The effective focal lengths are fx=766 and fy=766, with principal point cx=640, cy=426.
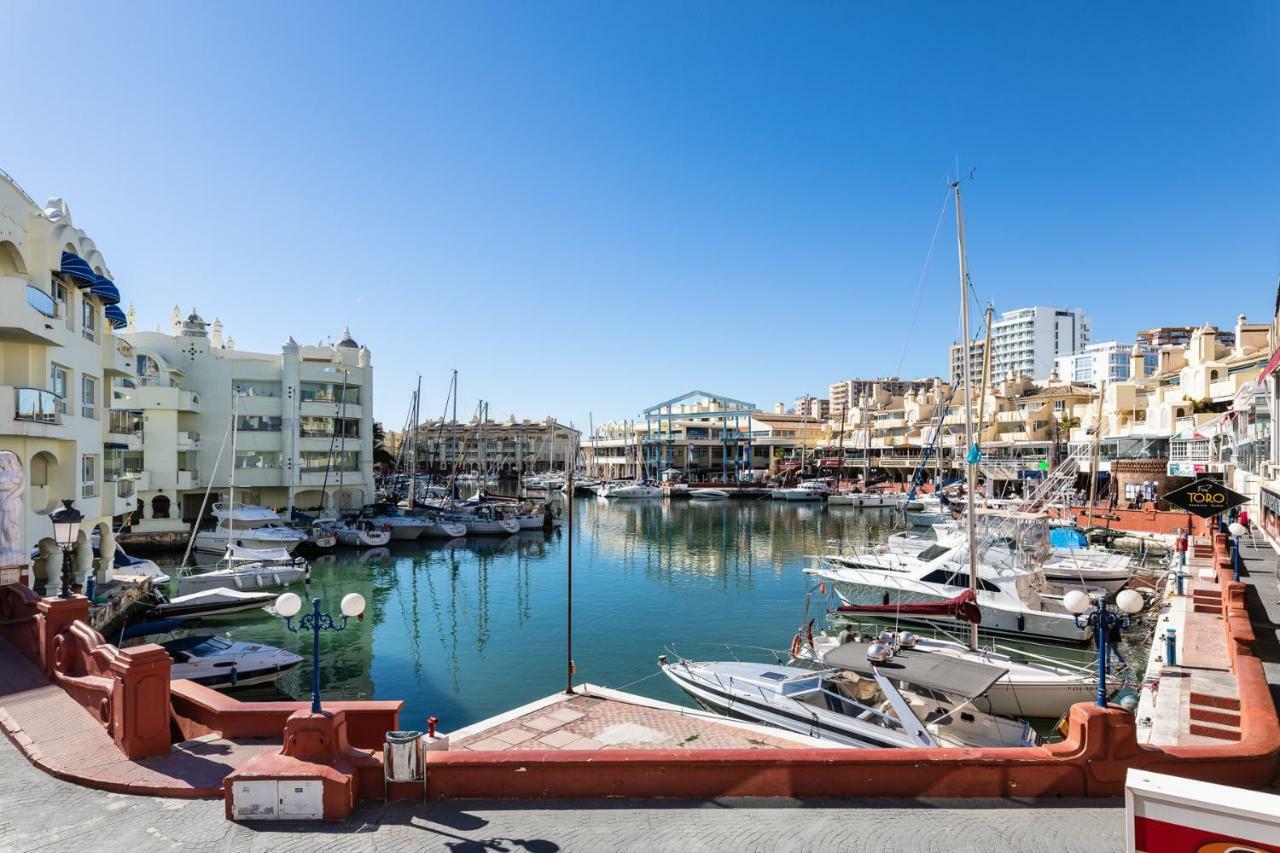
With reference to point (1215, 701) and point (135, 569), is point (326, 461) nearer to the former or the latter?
point (135, 569)

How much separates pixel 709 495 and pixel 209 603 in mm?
76424

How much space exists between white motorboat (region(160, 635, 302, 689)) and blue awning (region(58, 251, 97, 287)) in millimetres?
12183

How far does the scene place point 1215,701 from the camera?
13461 mm

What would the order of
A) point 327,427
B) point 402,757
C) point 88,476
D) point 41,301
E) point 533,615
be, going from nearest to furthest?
point 402,757, point 41,301, point 88,476, point 533,615, point 327,427

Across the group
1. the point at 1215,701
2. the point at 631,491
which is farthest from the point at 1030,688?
the point at 631,491

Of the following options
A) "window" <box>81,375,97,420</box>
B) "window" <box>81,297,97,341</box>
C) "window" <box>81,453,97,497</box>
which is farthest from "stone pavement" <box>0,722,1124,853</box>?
"window" <box>81,297,97,341</box>

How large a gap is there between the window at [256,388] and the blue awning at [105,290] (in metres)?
30.7

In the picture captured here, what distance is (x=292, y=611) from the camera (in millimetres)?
10695

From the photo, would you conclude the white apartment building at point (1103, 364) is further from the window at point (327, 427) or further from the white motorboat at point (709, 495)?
the window at point (327, 427)

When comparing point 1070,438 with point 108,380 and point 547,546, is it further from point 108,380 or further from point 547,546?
point 108,380

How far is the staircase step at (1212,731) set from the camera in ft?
39.9

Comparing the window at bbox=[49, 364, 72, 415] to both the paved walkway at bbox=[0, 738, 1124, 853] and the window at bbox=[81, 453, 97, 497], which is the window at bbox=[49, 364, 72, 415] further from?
the paved walkway at bbox=[0, 738, 1124, 853]

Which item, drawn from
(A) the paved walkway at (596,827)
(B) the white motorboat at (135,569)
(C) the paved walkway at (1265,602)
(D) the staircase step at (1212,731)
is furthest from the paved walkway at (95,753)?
(B) the white motorboat at (135,569)

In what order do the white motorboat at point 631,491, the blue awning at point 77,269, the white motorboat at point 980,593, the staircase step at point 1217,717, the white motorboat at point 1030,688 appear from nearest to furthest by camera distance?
the staircase step at point 1217,717 < the white motorboat at point 1030,688 < the blue awning at point 77,269 < the white motorboat at point 980,593 < the white motorboat at point 631,491
